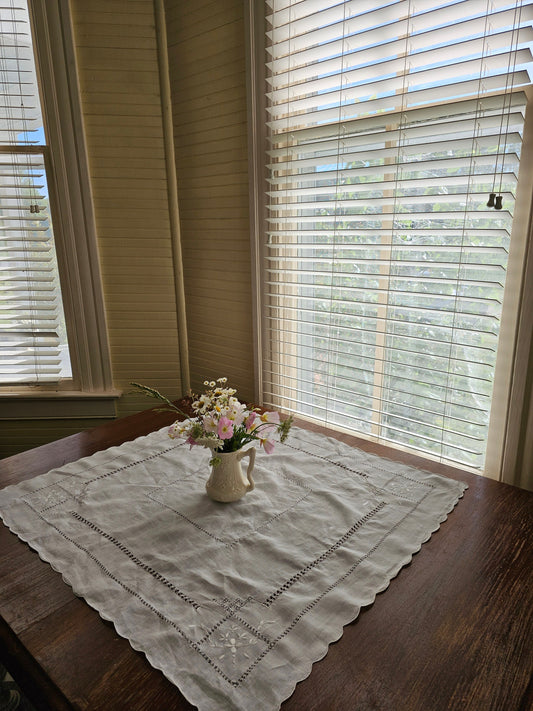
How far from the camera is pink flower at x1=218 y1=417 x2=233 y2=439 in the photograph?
1066mm

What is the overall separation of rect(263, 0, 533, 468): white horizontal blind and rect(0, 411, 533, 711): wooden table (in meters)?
0.47

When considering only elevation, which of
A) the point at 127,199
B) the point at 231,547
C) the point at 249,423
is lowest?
the point at 231,547

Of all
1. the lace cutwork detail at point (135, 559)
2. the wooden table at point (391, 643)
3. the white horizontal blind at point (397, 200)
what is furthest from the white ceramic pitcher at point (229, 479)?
the white horizontal blind at point (397, 200)

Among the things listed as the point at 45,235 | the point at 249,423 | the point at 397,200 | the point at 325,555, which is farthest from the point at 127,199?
the point at 325,555

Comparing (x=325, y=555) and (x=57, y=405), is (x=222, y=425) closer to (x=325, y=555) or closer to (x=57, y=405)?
(x=325, y=555)

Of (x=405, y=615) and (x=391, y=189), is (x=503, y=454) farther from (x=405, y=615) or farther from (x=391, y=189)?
(x=391, y=189)

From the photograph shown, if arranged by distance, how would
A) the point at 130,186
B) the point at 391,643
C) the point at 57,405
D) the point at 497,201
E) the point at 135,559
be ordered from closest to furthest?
the point at 391,643 → the point at 135,559 → the point at 497,201 → the point at 130,186 → the point at 57,405

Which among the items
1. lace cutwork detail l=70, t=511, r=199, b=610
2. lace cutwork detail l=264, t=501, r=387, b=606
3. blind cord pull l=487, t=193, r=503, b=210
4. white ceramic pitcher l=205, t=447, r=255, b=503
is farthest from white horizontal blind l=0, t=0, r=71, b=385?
blind cord pull l=487, t=193, r=503, b=210

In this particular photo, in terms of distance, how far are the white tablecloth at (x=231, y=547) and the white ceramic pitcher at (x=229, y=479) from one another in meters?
0.03

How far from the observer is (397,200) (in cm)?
135

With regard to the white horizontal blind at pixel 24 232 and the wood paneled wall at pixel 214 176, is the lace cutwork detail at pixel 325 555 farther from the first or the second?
the white horizontal blind at pixel 24 232

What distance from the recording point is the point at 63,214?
6.46 feet

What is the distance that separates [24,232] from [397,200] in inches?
62.2

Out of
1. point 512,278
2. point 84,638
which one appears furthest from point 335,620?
point 512,278
